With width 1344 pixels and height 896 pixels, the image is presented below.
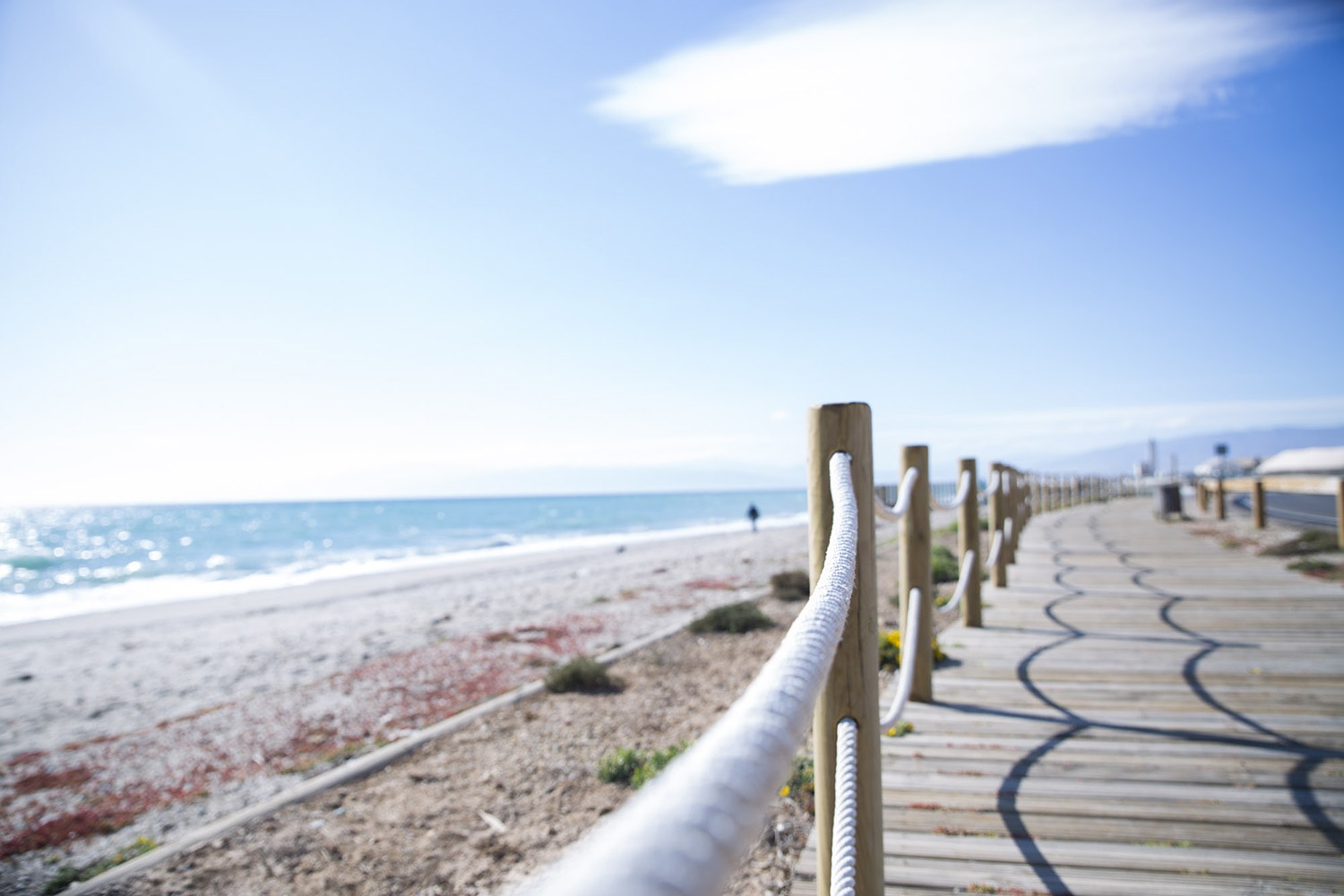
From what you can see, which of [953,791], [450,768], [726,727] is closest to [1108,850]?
[953,791]

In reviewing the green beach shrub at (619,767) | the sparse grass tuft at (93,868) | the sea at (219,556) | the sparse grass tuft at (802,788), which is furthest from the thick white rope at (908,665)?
the sea at (219,556)

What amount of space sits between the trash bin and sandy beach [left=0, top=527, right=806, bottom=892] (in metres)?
8.66

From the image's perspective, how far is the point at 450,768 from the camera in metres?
4.53

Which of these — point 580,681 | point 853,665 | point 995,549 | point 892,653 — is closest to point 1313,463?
point 995,549

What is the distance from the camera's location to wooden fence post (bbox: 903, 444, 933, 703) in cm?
403

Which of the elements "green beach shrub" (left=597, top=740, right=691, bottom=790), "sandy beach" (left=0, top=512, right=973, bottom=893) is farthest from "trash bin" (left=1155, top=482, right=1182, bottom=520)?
"green beach shrub" (left=597, top=740, right=691, bottom=790)

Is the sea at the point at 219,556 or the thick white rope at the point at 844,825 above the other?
the thick white rope at the point at 844,825

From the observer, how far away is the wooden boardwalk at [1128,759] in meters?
2.38

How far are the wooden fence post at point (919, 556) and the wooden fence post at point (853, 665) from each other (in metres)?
2.08

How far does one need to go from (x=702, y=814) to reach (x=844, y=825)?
103cm

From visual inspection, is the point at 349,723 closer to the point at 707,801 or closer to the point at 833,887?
the point at 833,887

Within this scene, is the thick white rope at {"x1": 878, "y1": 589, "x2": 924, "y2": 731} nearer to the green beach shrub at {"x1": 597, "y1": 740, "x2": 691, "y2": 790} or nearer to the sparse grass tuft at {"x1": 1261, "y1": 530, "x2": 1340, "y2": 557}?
the green beach shrub at {"x1": 597, "y1": 740, "x2": 691, "y2": 790}

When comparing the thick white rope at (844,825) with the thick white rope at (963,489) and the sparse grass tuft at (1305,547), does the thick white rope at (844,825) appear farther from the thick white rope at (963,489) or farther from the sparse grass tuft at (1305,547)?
the sparse grass tuft at (1305,547)

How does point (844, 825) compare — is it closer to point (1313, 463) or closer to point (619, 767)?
point (619, 767)
